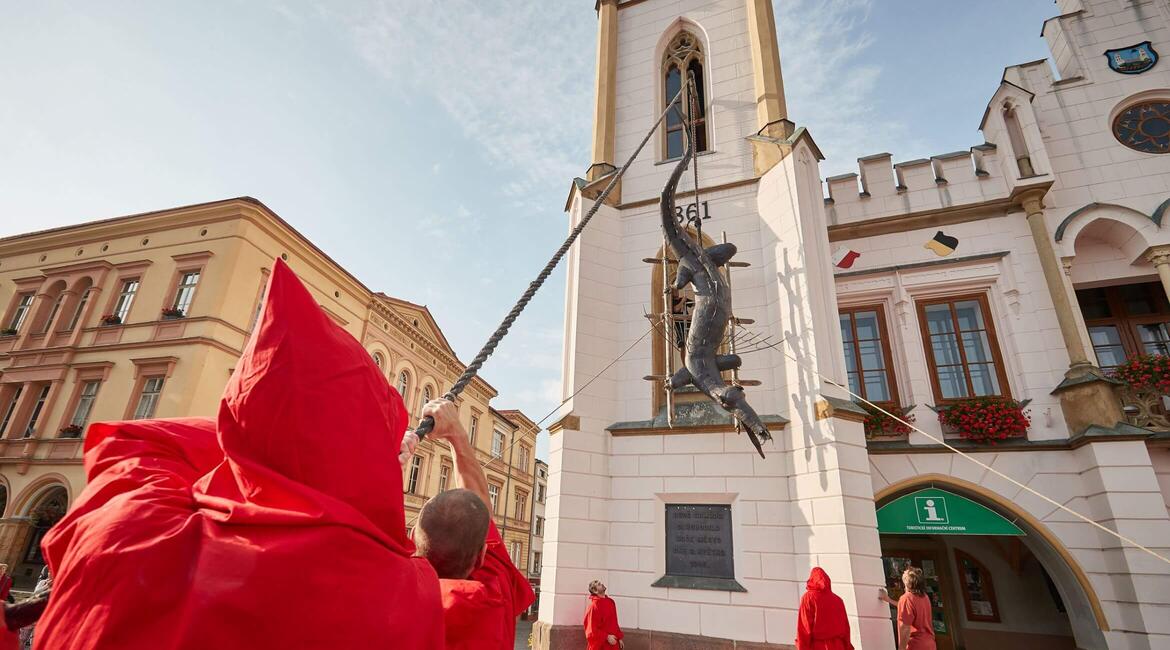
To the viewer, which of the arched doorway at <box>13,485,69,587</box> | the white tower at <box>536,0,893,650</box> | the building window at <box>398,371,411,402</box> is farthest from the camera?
the building window at <box>398,371,411,402</box>

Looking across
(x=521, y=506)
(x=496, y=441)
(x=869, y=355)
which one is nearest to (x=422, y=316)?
(x=496, y=441)

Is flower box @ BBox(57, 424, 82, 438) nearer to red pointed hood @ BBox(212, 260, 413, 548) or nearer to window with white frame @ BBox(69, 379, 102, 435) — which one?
window with white frame @ BBox(69, 379, 102, 435)

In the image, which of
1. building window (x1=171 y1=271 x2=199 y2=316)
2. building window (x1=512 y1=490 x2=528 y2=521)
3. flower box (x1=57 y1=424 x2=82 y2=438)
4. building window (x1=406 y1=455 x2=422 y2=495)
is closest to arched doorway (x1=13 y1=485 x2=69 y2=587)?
flower box (x1=57 y1=424 x2=82 y2=438)

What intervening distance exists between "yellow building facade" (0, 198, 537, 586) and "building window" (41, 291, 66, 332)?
0.15 ft

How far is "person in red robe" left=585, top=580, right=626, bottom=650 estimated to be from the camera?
6973 millimetres

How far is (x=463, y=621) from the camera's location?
6.35 feet

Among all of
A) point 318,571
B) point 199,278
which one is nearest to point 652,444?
point 318,571

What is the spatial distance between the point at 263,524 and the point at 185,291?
76.3ft

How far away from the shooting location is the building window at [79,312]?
2065cm

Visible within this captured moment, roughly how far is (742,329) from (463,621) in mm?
7666

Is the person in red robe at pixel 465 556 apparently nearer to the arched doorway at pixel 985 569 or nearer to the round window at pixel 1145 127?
the arched doorway at pixel 985 569

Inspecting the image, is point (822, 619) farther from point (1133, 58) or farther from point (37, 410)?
point (37, 410)

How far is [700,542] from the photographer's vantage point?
7879 mm

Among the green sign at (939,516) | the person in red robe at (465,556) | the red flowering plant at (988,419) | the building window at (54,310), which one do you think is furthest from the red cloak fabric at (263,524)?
the building window at (54,310)
